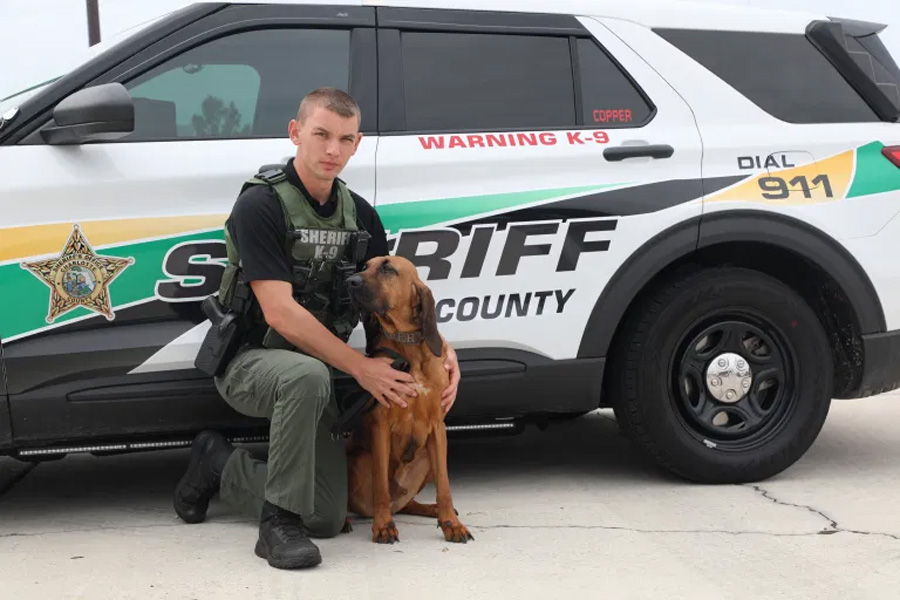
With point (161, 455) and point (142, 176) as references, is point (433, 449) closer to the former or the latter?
point (142, 176)

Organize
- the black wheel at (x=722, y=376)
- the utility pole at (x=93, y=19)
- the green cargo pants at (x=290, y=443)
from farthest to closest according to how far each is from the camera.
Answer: the utility pole at (x=93, y=19)
the black wheel at (x=722, y=376)
the green cargo pants at (x=290, y=443)

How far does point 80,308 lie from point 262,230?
0.69 metres

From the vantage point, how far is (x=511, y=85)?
410 cm

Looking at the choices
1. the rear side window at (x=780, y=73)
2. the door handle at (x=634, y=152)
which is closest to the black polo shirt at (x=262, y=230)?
the door handle at (x=634, y=152)

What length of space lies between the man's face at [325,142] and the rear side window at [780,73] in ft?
4.77

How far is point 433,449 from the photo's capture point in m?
3.62

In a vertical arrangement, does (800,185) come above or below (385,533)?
above

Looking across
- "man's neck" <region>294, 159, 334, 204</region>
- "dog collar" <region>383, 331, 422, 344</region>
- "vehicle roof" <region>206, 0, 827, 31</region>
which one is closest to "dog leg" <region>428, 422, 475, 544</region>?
"dog collar" <region>383, 331, 422, 344</region>

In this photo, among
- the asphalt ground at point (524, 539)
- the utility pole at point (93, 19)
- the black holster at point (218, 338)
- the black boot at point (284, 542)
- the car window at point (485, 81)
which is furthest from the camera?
the utility pole at point (93, 19)

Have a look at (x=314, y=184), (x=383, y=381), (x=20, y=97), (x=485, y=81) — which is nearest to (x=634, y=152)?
(x=485, y=81)

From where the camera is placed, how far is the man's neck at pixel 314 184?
3.56 meters

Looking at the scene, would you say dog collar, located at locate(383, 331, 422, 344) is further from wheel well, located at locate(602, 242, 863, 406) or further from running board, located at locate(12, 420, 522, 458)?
wheel well, located at locate(602, 242, 863, 406)

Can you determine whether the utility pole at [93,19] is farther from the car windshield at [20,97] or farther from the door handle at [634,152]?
the door handle at [634,152]

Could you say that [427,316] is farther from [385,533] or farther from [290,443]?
[385,533]
